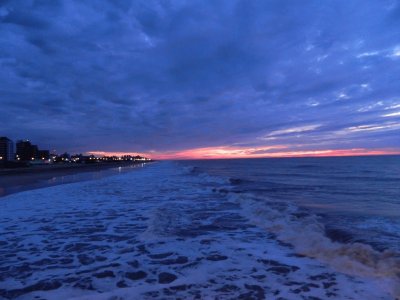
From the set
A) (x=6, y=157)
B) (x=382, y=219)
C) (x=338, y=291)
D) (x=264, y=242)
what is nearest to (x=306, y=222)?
(x=264, y=242)

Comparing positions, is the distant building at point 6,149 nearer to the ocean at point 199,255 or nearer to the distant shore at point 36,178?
the distant shore at point 36,178

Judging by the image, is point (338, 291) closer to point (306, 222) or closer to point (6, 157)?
point (306, 222)

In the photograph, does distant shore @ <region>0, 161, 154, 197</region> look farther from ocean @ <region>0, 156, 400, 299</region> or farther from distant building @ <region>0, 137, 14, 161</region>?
distant building @ <region>0, 137, 14, 161</region>

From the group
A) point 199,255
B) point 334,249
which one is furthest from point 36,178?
point 334,249

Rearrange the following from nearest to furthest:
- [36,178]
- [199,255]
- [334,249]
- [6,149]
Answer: [199,255]
[334,249]
[36,178]
[6,149]

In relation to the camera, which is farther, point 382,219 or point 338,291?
point 382,219

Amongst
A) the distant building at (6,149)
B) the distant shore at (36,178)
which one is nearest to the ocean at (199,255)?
the distant shore at (36,178)

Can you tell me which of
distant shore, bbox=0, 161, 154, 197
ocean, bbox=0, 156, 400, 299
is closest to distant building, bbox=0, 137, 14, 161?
distant shore, bbox=0, 161, 154, 197

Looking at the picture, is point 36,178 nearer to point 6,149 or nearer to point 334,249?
point 334,249

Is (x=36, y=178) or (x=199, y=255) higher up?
(x=36, y=178)

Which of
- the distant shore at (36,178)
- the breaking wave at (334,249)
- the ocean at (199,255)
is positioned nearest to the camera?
the ocean at (199,255)

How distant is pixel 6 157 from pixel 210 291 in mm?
193621

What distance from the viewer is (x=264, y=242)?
818 centimetres

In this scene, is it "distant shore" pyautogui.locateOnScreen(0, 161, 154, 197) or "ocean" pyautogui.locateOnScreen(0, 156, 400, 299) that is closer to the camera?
"ocean" pyautogui.locateOnScreen(0, 156, 400, 299)
